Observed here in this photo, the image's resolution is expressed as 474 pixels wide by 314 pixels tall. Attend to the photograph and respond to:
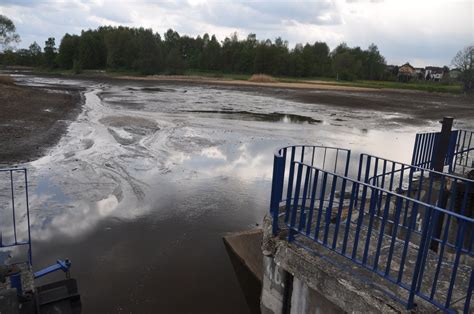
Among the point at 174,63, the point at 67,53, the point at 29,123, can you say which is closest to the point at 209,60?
the point at 174,63

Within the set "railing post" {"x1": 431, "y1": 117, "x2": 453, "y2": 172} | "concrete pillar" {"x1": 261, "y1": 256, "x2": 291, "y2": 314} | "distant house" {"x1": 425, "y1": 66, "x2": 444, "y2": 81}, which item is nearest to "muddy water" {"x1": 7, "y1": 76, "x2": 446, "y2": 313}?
"concrete pillar" {"x1": 261, "y1": 256, "x2": 291, "y2": 314}

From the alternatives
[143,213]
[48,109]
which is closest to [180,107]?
[48,109]

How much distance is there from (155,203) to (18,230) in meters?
3.09

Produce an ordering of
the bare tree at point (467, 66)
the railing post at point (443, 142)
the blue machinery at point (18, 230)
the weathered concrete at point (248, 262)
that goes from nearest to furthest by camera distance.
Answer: the blue machinery at point (18, 230)
the weathered concrete at point (248, 262)
the railing post at point (443, 142)
the bare tree at point (467, 66)

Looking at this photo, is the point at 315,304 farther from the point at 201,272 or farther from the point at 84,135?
the point at 84,135

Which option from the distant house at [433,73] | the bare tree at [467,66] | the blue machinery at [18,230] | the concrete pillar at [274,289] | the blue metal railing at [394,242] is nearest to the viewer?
the blue metal railing at [394,242]

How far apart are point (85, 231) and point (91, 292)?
86.1 inches

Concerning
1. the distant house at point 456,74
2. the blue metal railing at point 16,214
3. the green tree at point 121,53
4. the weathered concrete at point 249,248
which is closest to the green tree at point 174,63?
the green tree at point 121,53

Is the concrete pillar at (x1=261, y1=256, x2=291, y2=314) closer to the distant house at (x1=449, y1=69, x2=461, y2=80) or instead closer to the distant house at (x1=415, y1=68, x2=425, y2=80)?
the distant house at (x1=449, y1=69, x2=461, y2=80)

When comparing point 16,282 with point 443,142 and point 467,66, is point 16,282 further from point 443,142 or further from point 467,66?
point 467,66

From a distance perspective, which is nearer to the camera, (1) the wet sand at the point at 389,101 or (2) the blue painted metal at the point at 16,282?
(2) the blue painted metal at the point at 16,282

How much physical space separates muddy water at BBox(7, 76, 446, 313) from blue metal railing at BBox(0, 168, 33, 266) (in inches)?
9.9

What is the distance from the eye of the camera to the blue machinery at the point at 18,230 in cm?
514

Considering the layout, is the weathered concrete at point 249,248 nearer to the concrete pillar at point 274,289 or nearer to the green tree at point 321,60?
the concrete pillar at point 274,289
